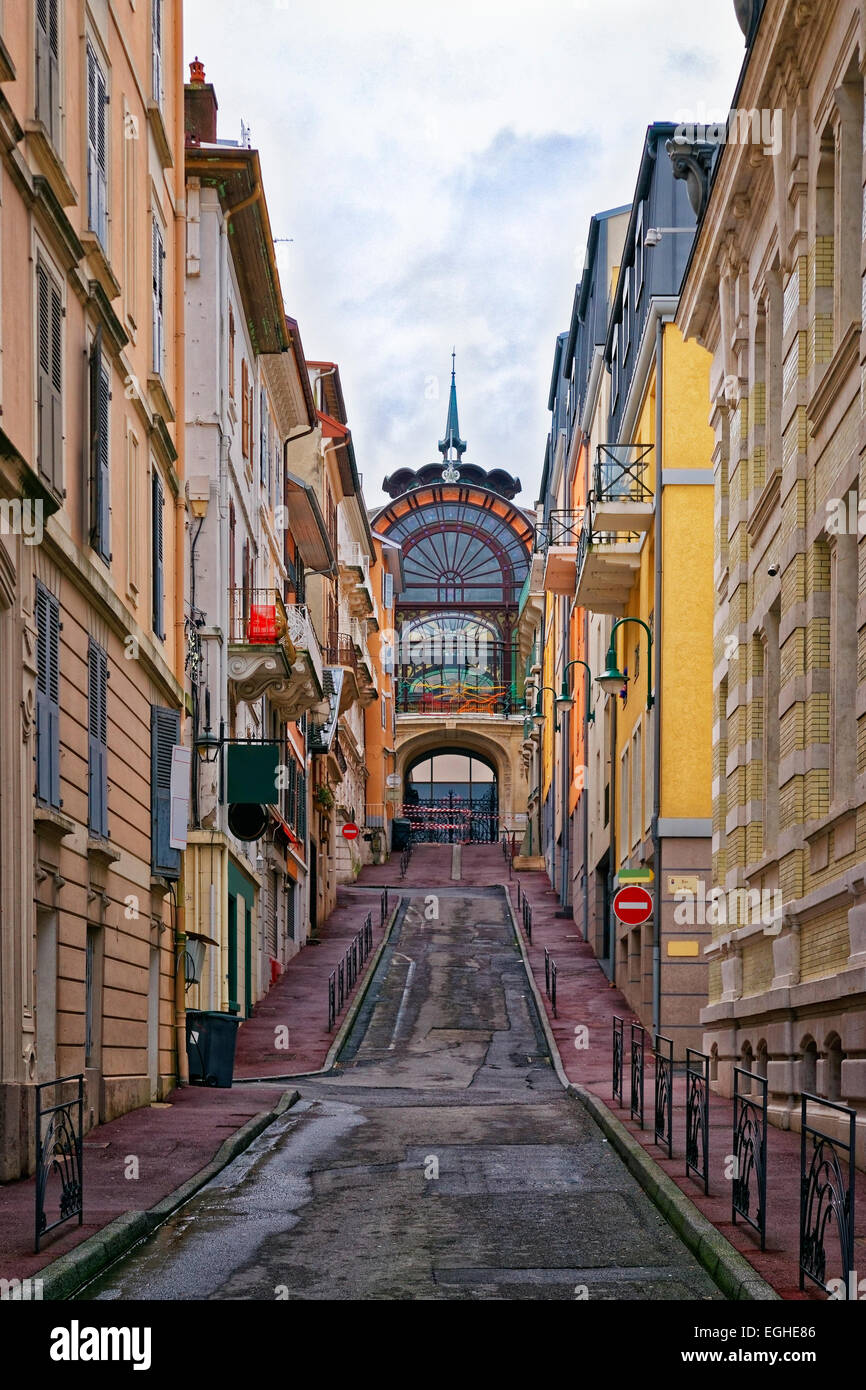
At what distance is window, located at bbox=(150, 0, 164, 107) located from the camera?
893 inches

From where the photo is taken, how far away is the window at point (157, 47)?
22688 millimetres

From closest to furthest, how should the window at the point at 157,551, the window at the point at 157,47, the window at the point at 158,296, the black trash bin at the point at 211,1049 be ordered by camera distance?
the window at the point at 157,551, the window at the point at 158,296, the window at the point at 157,47, the black trash bin at the point at 211,1049

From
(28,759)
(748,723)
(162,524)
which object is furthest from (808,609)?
(162,524)

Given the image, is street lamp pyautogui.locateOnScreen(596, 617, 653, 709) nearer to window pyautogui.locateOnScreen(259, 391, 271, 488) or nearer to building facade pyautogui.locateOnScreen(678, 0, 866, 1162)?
window pyautogui.locateOnScreen(259, 391, 271, 488)

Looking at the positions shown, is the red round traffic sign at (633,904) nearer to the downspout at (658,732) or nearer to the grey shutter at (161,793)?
the downspout at (658,732)

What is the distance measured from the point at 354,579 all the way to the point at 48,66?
47071mm

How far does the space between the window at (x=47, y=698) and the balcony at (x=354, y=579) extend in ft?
147

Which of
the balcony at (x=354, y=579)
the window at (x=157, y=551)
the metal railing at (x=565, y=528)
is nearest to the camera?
the window at (x=157, y=551)

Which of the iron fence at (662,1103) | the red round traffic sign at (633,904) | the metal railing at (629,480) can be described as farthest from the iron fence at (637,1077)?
the metal railing at (629,480)

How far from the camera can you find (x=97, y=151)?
18.6m

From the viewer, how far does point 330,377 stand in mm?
54188

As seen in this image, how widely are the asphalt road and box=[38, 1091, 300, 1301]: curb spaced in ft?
0.35

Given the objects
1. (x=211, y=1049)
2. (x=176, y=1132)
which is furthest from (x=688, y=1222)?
(x=211, y=1049)
